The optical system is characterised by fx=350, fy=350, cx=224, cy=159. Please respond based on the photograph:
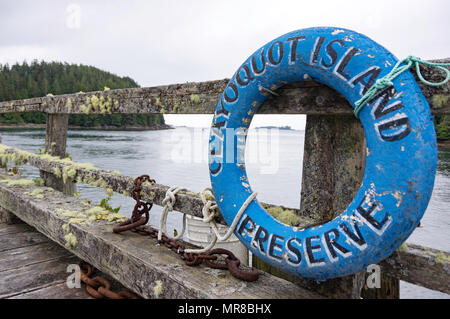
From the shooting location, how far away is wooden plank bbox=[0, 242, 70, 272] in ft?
8.06

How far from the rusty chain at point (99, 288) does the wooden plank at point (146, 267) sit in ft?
0.16

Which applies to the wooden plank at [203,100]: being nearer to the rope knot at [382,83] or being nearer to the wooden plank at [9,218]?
the rope knot at [382,83]

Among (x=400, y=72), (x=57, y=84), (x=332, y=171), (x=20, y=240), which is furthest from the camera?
(x=57, y=84)

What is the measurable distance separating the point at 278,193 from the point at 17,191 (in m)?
10.2

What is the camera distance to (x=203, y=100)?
1.92 m

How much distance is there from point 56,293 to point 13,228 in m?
1.69

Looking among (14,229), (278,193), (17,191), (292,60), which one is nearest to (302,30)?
(292,60)

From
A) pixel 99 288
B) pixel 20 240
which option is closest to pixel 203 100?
pixel 99 288

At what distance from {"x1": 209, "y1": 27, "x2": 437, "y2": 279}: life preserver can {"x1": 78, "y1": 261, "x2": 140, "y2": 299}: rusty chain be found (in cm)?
77

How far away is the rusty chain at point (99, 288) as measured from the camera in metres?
1.86

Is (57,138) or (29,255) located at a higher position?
(57,138)

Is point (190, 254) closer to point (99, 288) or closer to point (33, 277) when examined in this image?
point (99, 288)

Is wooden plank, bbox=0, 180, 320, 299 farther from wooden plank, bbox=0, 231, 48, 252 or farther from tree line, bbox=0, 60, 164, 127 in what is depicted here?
tree line, bbox=0, 60, 164, 127

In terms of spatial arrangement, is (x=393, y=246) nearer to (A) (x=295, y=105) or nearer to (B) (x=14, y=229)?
(A) (x=295, y=105)
